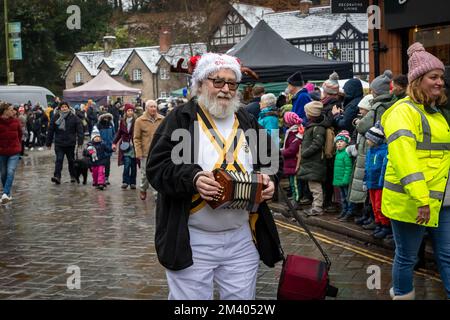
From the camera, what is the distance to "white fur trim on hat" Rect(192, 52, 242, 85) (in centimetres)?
373

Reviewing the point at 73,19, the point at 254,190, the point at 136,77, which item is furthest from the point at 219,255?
the point at 136,77

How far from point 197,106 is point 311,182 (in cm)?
576

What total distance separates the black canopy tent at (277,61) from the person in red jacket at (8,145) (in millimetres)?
5375

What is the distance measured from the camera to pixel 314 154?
30.1 feet

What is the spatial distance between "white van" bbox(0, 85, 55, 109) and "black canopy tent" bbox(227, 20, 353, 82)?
69.3ft

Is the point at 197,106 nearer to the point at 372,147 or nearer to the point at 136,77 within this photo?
the point at 372,147

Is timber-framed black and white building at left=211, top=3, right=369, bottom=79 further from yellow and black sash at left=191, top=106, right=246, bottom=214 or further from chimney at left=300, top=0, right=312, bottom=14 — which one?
yellow and black sash at left=191, top=106, right=246, bottom=214

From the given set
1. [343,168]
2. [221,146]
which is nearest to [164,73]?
[343,168]

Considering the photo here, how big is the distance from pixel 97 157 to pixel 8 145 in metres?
2.50

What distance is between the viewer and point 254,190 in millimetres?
3439

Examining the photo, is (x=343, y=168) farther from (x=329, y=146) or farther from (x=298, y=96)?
(x=298, y=96)

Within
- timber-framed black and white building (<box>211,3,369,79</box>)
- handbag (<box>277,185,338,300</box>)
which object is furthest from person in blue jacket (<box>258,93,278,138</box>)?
timber-framed black and white building (<box>211,3,369,79</box>)

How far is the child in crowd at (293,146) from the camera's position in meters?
9.72

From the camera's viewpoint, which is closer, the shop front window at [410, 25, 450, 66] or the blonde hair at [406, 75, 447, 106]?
the blonde hair at [406, 75, 447, 106]
